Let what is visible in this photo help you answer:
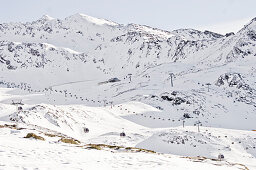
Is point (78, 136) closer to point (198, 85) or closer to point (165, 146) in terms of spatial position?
point (165, 146)

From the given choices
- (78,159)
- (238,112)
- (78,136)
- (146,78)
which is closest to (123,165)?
(78,159)

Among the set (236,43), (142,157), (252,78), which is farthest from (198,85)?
(142,157)

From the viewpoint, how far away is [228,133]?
48.6 m

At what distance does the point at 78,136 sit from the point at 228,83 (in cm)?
6247

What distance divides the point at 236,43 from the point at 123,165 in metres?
155

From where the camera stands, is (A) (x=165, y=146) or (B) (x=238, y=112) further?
(B) (x=238, y=112)

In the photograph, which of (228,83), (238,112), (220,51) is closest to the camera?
(238,112)

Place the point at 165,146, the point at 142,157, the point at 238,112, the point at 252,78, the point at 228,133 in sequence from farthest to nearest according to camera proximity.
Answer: the point at 252,78 < the point at 238,112 < the point at 228,133 < the point at 165,146 < the point at 142,157

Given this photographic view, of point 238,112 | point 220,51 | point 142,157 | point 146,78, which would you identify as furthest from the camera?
point 220,51

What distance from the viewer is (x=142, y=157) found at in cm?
1421

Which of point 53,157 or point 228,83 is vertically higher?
point 228,83

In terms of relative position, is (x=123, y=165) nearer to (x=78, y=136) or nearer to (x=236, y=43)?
(x=78, y=136)

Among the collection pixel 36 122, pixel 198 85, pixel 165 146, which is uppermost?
pixel 198 85

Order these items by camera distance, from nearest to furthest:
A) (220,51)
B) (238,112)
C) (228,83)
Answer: (238,112) → (228,83) → (220,51)
